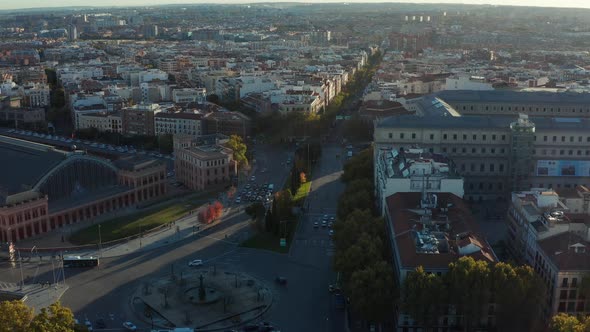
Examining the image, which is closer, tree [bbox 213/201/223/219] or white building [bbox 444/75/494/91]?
tree [bbox 213/201/223/219]

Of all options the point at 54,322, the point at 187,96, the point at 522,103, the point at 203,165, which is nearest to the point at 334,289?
the point at 54,322

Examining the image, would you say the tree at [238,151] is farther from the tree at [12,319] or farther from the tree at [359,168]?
the tree at [12,319]

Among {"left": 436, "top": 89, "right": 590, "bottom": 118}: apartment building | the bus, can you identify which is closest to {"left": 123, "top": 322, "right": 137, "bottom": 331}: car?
the bus

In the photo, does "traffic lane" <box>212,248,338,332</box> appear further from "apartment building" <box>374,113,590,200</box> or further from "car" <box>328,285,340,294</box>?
"apartment building" <box>374,113,590,200</box>

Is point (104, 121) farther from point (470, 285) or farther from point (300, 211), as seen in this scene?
point (470, 285)

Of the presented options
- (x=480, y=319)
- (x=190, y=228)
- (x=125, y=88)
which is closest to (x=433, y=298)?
(x=480, y=319)
